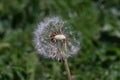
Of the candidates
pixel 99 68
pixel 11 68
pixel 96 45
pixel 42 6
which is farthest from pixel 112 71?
pixel 42 6

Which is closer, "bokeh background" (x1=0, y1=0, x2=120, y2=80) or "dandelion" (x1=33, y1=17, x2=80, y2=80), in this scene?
"dandelion" (x1=33, y1=17, x2=80, y2=80)

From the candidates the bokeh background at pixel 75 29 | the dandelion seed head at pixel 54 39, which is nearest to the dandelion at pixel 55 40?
the dandelion seed head at pixel 54 39

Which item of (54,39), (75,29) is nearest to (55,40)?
(54,39)

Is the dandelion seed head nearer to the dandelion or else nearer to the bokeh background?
the dandelion

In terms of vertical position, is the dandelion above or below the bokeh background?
below

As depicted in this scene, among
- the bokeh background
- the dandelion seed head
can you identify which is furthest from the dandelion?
the bokeh background

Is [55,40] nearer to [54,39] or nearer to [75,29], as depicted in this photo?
[54,39]

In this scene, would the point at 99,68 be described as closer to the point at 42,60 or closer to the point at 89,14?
the point at 42,60
